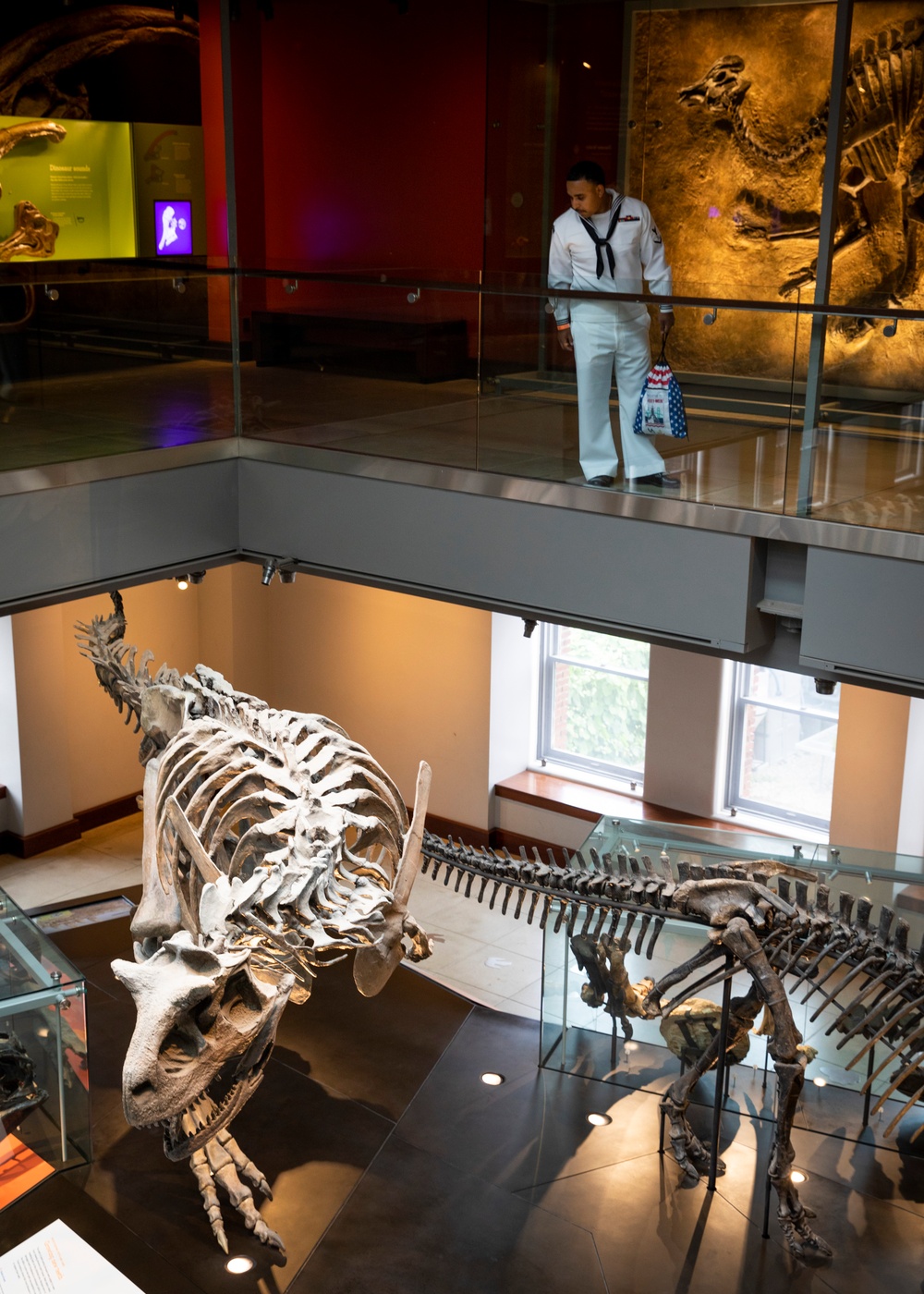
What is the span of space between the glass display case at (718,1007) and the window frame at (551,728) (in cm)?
358

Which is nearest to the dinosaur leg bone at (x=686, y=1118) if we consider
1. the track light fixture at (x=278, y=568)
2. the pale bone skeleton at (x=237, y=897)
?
the pale bone skeleton at (x=237, y=897)

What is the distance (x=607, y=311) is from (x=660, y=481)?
975 mm

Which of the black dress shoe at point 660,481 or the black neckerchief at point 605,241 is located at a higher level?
the black neckerchief at point 605,241

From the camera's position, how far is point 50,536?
793cm

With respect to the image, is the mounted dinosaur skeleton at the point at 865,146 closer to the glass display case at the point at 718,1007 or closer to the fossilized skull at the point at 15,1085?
the glass display case at the point at 718,1007

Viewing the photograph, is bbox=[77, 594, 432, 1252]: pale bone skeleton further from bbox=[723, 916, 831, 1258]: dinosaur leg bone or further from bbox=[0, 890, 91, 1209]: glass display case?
bbox=[723, 916, 831, 1258]: dinosaur leg bone

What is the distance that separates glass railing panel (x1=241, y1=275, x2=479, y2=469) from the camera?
26.2ft

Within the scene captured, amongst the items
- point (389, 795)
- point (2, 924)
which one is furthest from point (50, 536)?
point (389, 795)

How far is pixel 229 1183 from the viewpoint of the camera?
18.9 ft

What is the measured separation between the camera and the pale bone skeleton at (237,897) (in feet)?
13.9

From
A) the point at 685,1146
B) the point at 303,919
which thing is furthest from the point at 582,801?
the point at 303,919

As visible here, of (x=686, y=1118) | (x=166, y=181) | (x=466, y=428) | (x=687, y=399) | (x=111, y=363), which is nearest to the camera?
(x=686, y=1118)

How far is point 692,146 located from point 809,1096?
273 inches

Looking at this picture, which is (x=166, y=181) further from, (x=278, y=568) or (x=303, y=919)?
(x=303, y=919)
